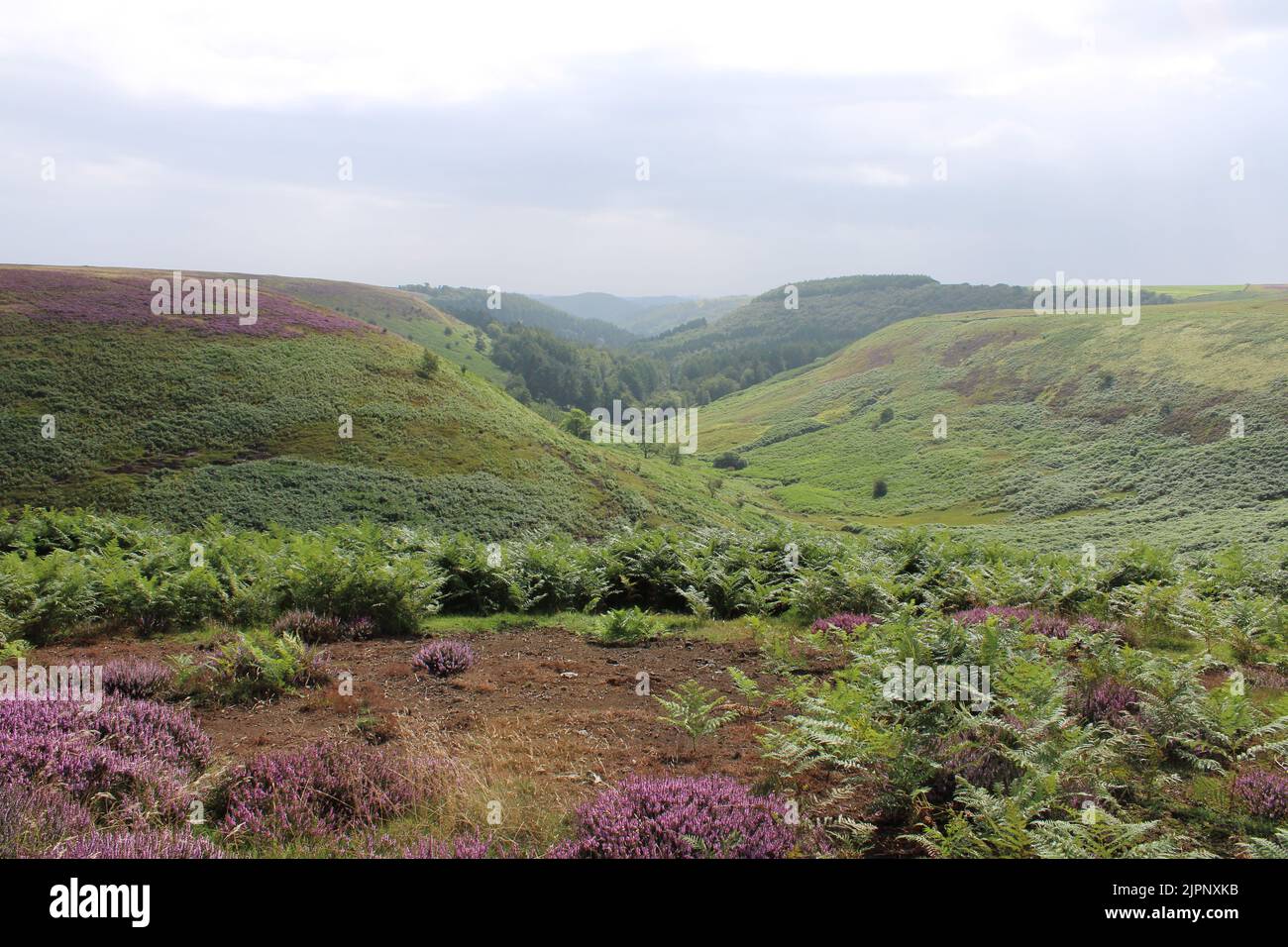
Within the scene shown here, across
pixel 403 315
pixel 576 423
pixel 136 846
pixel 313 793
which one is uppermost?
pixel 403 315

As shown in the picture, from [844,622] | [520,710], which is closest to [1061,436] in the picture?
[844,622]

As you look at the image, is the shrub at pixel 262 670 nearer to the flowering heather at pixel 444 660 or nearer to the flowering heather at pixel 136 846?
the flowering heather at pixel 444 660

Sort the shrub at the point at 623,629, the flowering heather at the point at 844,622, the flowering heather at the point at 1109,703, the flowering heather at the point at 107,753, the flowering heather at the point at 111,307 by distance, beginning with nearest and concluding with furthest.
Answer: the flowering heather at the point at 107,753 → the flowering heather at the point at 1109,703 → the flowering heather at the point at 844,622 → the shrub at the point at 623,629 → the flowering heather at the point at 111,307

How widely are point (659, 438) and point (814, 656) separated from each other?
89.8 m

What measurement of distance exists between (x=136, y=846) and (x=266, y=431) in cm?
4198

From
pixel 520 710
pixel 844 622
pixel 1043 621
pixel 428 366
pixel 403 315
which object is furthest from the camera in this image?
pixel 403 315

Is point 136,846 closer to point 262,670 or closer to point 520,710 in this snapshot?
point 520,710

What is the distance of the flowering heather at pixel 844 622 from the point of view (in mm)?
9672

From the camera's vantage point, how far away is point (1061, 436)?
82438 mm

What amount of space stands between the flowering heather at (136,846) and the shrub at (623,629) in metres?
6.42

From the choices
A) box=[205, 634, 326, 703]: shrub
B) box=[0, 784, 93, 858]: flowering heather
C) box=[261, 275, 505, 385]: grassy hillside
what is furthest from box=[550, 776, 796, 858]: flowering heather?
box=[261, 275, 505, 385]: grassy hillside

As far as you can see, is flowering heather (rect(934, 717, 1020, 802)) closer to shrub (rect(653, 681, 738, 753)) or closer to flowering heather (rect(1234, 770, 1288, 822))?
flowering heather (rect(1234, 770, 1288, 822))

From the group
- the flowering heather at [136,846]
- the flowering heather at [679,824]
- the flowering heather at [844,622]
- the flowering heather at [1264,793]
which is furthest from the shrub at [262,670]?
the flowering heather at [1264,793]

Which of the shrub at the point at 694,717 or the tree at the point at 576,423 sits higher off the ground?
the tree at the point at 576,423
